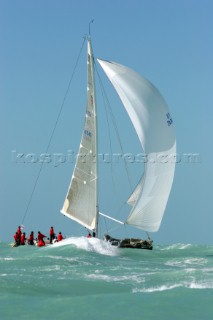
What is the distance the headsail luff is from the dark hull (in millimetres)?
1389

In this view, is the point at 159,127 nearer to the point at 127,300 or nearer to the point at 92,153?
the point at 92,153

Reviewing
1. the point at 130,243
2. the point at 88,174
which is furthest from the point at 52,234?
the point at 130,243

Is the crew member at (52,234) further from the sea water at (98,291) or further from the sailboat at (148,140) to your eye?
the sea water at (98,291)

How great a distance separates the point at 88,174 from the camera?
→ 3612cm

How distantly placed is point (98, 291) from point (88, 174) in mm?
18766

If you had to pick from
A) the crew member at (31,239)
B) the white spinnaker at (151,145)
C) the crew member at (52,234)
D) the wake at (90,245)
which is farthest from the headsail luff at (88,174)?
the white spinnaker at (151,145)

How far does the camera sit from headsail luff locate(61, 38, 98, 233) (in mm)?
35500

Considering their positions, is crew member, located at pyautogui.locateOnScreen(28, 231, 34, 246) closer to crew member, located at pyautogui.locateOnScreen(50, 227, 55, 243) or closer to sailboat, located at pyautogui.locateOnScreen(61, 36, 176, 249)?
crew member, located at pyautogui.locateOnScreen(50, 227, 55, 243)

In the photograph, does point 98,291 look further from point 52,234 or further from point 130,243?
point 52,234

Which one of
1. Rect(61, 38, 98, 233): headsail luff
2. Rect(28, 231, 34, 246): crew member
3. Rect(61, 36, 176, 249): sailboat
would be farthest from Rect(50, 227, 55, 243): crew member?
Rect(61, 36, 176, 249): sailboat

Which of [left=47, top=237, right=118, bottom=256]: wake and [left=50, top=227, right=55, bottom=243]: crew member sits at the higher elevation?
[left=50, top=227, right=55, bottom=243]: crew member

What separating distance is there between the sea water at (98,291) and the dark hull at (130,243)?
874cm

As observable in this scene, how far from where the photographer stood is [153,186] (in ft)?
106

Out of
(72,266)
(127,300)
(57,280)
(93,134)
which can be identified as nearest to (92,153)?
(93,134)
